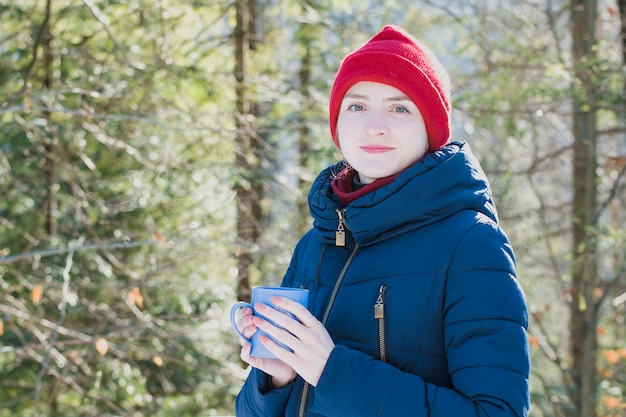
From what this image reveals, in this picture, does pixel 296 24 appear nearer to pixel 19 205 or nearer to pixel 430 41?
pixel 430 41

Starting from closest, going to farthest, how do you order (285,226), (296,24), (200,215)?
1. (200,215)
2. (285,226)
3. (296,24)

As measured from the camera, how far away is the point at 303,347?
1.44 meters

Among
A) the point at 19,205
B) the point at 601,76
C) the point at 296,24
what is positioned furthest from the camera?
the point at 296,24

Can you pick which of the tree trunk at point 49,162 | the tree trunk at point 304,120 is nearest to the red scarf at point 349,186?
the tree trunk at point 304,120

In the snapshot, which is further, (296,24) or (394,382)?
(296,24)

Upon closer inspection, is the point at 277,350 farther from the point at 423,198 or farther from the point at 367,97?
the point at 367,97

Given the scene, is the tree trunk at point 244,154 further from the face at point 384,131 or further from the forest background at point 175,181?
the face at point 384,131

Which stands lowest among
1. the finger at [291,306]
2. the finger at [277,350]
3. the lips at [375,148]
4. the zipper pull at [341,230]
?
the finger at [277,350]

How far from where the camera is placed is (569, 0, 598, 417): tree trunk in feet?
16.5

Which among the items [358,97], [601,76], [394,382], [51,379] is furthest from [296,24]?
[394,382]

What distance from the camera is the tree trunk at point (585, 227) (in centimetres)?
503

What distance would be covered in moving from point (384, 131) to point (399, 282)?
328 mm

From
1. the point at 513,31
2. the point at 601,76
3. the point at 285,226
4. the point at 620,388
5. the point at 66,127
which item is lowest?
the point at 620,388

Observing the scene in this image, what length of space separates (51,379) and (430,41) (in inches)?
197
